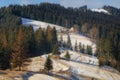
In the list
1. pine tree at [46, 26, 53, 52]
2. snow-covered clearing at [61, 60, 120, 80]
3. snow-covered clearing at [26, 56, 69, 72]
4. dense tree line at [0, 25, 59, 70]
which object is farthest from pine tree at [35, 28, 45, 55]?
snow-covered clearing at [61, 60, 120, 80]

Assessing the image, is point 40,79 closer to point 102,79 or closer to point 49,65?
point 49,65

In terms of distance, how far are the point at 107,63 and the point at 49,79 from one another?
75.2 meters

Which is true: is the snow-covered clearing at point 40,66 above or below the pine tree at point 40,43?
below

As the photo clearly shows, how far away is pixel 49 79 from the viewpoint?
76.3m

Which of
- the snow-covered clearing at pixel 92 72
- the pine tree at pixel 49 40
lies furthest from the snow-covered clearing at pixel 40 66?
the pine tree at pixel 49 40

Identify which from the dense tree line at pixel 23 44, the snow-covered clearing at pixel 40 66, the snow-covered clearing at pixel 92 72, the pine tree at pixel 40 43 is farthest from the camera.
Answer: the pine tree at pixel 40 43

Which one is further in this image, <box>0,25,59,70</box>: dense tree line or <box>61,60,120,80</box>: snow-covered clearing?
<box>61,60,120,80</box>: snow-covered clearing

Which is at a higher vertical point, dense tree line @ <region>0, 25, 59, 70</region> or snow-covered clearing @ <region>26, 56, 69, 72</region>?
dense tree line @ <region>0, 25, 59, 70</region>

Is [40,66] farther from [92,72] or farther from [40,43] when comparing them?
[40,43]

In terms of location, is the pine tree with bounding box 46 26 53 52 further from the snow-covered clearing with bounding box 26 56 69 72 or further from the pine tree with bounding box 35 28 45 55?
the snow-covered clearing with bounding box 26 56 69 72

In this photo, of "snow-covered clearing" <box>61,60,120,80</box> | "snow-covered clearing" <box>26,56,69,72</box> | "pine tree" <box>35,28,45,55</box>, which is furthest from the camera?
"pine tree" <box>35,28,45,55</box>

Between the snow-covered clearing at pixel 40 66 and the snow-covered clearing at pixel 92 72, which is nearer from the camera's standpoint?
the snow-covered clearing at pixel 92 72

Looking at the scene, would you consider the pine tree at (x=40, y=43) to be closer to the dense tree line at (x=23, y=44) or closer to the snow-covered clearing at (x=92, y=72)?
the dense tree line at (x=23, y=44)

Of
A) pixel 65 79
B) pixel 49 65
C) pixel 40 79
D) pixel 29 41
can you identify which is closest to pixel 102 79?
pixel 49 65
